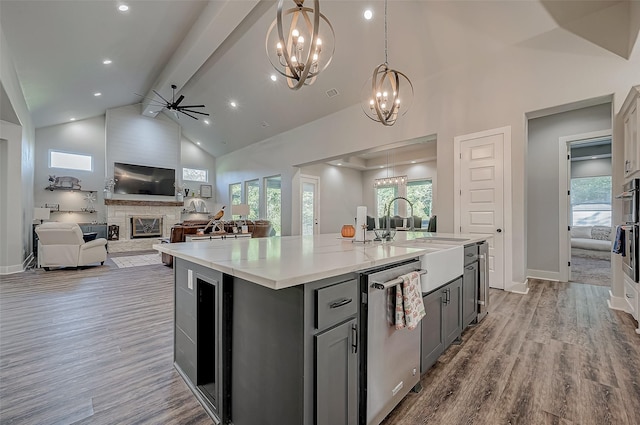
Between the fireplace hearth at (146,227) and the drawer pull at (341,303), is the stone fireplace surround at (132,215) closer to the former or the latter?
the fireplace hearth at (146,227)

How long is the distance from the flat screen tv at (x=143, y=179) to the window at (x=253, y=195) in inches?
106

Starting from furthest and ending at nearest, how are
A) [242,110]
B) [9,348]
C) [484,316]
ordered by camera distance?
[242,110] → [484,316] → [9,348]

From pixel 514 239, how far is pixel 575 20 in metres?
2.86

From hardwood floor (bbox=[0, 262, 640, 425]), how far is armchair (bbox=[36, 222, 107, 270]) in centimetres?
203

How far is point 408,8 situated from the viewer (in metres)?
3.74

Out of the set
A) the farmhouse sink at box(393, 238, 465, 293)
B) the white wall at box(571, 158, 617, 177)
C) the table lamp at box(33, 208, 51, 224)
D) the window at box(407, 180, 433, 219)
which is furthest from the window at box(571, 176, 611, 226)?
the table lamp at box(33, 208, 51, 224)

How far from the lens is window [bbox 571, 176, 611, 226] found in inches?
286

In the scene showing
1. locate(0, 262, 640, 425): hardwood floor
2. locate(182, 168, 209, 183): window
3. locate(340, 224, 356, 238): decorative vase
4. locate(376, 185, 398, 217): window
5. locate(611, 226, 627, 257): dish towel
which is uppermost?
locate(182, 168, 209, 183): window

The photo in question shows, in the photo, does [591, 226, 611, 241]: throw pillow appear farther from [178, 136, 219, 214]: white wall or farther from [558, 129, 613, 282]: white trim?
[178, 136, 219, 214]: white wall

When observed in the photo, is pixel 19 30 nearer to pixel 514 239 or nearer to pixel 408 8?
pixel 408 8

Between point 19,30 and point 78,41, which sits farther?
point 78,41

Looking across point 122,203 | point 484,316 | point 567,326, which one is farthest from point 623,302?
point 122,203

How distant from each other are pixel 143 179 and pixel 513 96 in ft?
33.8

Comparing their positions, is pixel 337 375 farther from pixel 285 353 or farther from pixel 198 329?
pixel 198 329
